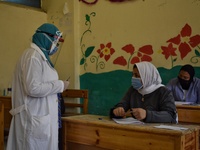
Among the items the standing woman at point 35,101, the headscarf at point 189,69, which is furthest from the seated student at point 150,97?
the headscarf at point 189,69

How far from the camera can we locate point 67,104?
430cm

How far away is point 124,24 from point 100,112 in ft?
4.49

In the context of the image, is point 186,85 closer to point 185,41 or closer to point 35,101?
point 185,41

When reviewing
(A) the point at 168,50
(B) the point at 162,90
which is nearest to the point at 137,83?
(B) the point at 162,90

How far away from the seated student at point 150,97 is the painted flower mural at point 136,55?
1699mm

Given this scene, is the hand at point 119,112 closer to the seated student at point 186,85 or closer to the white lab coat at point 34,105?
the white lab coat at point 34,105

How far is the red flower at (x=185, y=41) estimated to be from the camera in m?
3.61

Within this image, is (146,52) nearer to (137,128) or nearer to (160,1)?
(160,1)

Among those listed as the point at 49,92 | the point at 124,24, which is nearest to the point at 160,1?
the point at 124,24

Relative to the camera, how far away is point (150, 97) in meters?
2.25

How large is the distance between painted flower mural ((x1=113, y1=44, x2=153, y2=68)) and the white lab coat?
2011mm

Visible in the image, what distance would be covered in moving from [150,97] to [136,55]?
1.91m

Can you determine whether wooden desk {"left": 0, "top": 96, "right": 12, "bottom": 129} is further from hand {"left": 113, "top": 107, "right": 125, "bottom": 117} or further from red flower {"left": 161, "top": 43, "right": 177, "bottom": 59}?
red flower {"left": 161, "top": 43, "right": 177, "bottom": 59}

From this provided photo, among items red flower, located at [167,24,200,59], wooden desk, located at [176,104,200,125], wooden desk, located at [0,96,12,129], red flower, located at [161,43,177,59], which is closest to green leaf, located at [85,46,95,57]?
red flower, located at [161,43,177,59]
